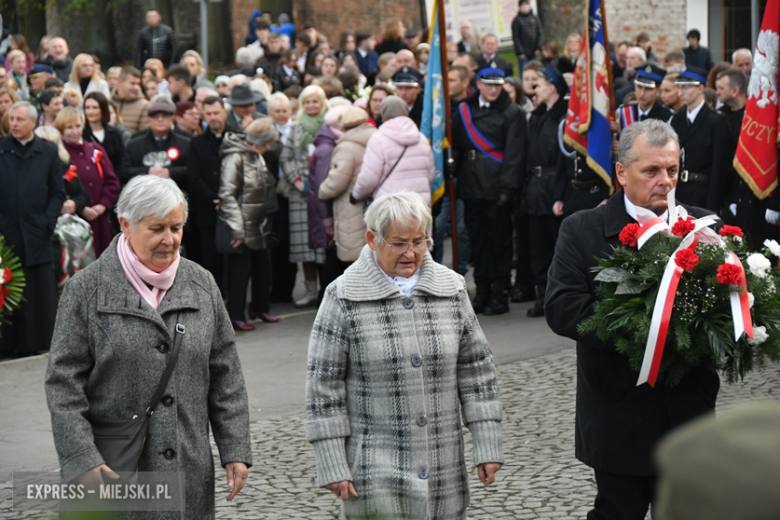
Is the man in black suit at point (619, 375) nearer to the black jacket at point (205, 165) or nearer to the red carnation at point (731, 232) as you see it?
the red carnation at point (731, 232)

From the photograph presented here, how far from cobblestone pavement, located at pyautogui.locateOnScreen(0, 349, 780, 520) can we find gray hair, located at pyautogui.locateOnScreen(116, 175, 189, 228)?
2.28 metres

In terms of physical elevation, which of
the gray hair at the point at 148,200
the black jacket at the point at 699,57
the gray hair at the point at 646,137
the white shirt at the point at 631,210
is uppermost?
the black jacket at the point at 699,57

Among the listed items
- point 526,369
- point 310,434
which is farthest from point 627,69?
point 310,434

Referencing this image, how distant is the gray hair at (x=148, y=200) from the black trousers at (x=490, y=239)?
6.97m

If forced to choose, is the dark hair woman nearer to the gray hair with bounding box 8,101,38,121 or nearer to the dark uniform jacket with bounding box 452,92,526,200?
the gray hair with bounding box 8,101,38,121

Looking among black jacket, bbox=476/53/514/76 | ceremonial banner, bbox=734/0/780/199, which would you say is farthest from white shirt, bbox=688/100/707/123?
black jacket, bbox=476/53/514/76

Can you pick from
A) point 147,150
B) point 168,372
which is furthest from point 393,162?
point 168,372

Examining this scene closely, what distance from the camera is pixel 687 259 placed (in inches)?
155

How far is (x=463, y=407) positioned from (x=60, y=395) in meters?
1.47

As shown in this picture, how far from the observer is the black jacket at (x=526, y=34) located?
19656mm

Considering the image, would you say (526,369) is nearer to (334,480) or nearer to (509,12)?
(334,480)

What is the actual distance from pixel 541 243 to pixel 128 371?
738 centimetres

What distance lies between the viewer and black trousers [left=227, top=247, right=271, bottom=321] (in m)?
10.0

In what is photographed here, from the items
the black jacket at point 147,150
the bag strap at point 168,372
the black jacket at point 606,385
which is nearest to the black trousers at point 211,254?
the black jacket at point 147,150
